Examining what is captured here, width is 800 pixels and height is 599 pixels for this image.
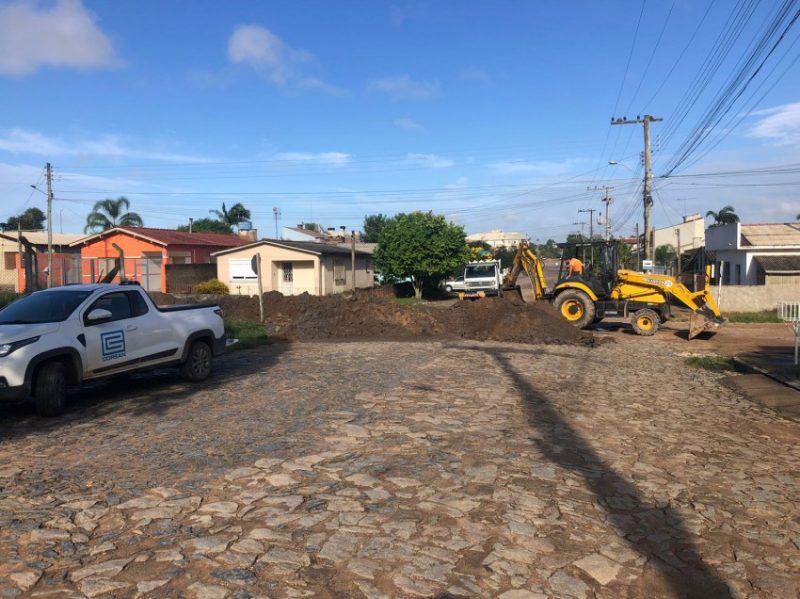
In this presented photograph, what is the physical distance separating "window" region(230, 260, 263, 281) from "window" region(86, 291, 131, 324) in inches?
1162

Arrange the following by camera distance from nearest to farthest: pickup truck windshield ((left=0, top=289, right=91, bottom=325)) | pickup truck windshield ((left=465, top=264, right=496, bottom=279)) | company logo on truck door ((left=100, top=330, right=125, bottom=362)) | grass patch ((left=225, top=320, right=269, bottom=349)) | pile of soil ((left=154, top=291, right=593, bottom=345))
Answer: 1. pickup truck windshield ((left=0, top=289, right=91, bottom=325))
2. company logo on truck door ((left=100, top=330, right=125, bottom=362))
3. grass patch ((left=225, top=320, right=269, bottom=349))
4. pile of soil ((left=154, top=291, right=593, bottom=345))
5. pickup truck windshield ((left=465, top=264, right=496, bottom=279))

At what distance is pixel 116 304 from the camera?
1021 cm

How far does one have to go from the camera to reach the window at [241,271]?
1561 inches

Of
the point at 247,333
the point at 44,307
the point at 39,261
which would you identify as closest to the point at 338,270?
the point at 39,261

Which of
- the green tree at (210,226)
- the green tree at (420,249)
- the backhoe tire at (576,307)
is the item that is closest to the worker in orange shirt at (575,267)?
the backhoe tire at (576,307)

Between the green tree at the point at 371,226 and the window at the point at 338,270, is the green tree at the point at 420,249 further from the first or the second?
the green tree at the point at 371,226

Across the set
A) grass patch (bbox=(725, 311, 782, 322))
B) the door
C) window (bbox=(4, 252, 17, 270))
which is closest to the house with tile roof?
grass patch (bbox=(725, 311, 782, 322))

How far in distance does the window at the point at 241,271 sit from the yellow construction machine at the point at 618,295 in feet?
71.5

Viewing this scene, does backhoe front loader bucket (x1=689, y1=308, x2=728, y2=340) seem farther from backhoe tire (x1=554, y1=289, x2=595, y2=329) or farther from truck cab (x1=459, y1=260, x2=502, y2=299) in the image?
truck cab (x1=459, y1=260, x2=502, y2=299)

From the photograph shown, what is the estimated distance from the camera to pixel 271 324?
2338 cm

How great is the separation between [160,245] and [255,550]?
1567 inches

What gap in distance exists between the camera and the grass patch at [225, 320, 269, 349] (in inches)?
699

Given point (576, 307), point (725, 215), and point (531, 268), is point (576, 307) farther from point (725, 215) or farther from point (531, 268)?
point (725, 215)

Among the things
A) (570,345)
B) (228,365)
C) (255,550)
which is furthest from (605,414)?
(570,345)
